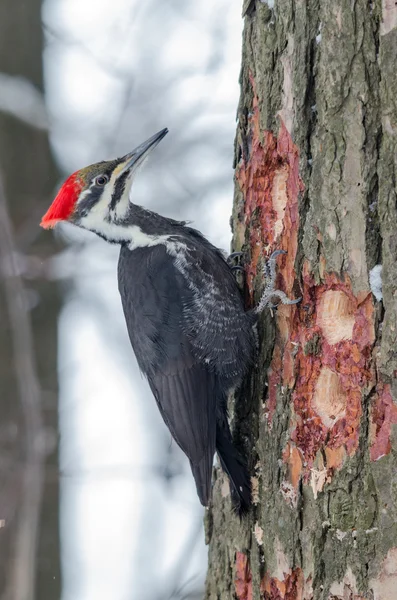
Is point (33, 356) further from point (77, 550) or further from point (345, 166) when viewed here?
point (345, 166)

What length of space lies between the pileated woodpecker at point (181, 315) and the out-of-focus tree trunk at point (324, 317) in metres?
0.19

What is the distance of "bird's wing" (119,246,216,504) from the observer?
2.69 metres

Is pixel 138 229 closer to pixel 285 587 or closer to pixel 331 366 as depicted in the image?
pixel 331 366

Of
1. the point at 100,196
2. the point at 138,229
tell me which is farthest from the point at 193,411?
the point at 100,196

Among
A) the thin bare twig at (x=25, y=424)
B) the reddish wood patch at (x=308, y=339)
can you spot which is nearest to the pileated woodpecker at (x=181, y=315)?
the reddish wood patch at (x=308, y=339)

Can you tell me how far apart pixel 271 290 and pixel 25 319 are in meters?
2.06

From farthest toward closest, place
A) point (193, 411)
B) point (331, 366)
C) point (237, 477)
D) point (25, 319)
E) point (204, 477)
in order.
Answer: point (25, 319) → point (193, 411) → point (204, 477) → point (237, 477) → point (331, 366)

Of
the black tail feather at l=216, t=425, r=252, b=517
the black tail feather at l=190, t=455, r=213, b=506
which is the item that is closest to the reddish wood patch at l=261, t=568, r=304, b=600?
the black tail feather at l=216, t=425, r=252, b=517

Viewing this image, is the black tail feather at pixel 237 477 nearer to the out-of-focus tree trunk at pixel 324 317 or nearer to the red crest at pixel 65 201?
the out-of-focus tree trunk at pixel 324 317

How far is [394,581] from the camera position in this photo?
6.08ft

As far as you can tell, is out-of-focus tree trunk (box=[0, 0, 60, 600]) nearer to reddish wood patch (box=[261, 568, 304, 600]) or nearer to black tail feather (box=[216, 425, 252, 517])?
black tail feather (box=[216, 425, 252, 517])

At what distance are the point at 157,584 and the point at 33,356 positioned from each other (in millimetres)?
1884

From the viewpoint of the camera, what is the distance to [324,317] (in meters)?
2.18

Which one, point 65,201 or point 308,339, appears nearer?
point 308,339
